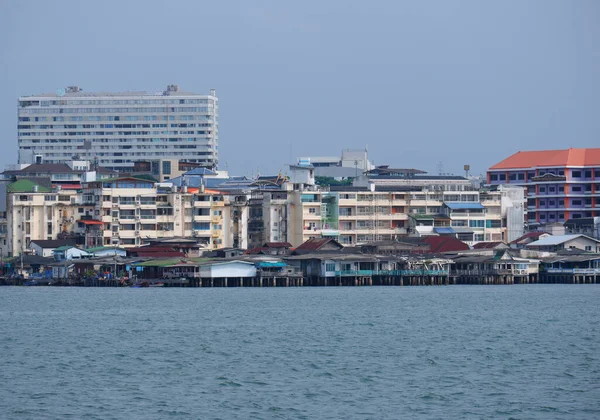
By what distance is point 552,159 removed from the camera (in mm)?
166750

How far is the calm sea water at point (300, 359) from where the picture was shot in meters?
43.9

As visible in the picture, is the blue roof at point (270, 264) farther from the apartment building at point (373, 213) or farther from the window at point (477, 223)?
the window at point (477, 223)

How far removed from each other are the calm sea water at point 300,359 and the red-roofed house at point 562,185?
6925 centimetres

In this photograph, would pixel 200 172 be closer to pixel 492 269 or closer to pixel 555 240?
pixel 555 240

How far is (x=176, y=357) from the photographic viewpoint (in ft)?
188

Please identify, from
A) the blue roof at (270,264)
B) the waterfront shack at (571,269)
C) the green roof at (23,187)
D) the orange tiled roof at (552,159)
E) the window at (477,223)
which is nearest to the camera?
the blue roof at (270,264)

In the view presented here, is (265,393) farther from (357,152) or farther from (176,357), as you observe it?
(357,152)

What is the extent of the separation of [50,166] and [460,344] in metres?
105

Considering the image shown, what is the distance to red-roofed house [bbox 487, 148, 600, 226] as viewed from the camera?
533ft

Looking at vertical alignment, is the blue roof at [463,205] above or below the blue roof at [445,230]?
above

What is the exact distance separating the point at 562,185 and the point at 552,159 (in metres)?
4.83

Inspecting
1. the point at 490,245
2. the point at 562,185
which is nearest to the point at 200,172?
the point at 562,185

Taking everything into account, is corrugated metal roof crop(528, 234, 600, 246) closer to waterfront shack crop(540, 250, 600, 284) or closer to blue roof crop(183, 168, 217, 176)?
waterfront shack crop(540, 250, 600, 284)

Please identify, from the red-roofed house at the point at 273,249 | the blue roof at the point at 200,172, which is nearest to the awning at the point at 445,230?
the red-roofed house at the point at 273,249
